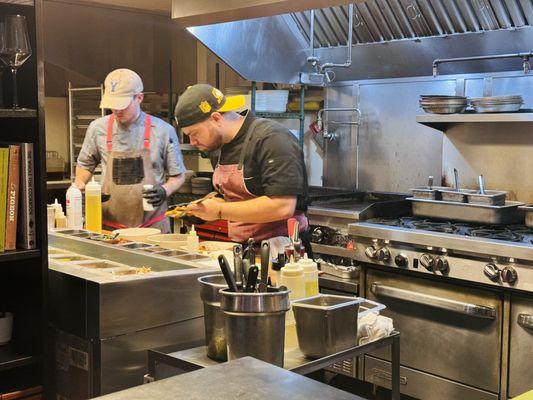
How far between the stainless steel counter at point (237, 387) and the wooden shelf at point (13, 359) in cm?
134

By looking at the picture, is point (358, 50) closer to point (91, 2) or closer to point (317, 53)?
point (317, 53)

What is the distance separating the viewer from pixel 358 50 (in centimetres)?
493

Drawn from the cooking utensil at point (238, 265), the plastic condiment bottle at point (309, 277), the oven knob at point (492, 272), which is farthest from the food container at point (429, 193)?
the cooking utensil at point (238, 265)

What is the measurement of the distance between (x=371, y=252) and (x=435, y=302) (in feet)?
1.59

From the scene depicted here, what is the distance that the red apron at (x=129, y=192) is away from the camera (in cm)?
423

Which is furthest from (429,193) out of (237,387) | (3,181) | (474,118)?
(237,387)

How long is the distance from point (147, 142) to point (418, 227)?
1.70m

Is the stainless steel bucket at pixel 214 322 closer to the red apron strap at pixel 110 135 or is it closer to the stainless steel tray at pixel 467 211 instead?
the stainless steel tray at pixel 467 211

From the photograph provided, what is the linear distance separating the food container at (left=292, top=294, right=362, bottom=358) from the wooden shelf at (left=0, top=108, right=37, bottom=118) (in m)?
1.05

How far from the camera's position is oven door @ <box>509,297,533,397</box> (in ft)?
10.9

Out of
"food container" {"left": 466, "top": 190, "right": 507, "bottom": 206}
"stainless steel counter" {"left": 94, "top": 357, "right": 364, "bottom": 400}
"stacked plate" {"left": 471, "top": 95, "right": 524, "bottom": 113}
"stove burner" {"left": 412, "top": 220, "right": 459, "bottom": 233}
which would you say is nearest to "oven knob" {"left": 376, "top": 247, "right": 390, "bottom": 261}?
"stove burner" {"left": 412, "top": 220, "right": 459, "bottom": 233}

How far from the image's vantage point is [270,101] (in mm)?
5152

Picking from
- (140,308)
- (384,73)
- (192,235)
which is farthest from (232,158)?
(384,73)

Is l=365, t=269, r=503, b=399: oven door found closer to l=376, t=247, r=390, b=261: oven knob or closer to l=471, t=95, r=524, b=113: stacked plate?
l=376, t=247, r=390, b=261: oven knob
